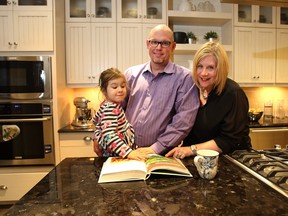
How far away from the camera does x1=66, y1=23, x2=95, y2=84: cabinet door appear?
2725 mm

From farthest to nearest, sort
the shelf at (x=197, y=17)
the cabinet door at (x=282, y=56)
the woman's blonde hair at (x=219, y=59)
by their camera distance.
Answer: the cabinet door at (x=282, y=56) < the shelf at (x=197, y=17) < the woman's blonde hair at (x=219, y=59)

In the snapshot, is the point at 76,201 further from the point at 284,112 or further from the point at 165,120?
the point at 284,112

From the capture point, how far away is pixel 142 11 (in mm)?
2771

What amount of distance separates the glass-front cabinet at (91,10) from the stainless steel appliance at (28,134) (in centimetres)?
109

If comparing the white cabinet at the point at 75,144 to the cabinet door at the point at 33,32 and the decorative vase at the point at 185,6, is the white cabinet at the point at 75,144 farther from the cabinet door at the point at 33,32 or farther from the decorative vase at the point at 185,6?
the decorative vase at the point at 185,6

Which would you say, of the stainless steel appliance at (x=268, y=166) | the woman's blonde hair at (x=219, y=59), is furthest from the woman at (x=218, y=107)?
the stainless steel appliance at (x=268, y=166)

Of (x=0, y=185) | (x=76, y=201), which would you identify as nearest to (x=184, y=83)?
(x=76, y=201)

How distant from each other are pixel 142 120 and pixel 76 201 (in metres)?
0.89

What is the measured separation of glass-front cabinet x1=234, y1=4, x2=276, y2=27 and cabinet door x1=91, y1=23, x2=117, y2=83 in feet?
5.09

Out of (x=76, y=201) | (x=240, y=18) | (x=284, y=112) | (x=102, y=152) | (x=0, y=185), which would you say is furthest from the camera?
(x=284, y=112)

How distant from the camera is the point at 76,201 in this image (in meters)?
0.76

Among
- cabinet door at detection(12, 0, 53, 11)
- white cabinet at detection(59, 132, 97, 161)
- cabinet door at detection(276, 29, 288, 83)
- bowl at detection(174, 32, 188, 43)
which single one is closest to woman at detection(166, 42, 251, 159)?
white cabinet at detection(59, 132, 97, 161)

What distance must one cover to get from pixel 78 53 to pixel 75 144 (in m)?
1.06

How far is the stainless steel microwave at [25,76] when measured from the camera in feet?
7.79
